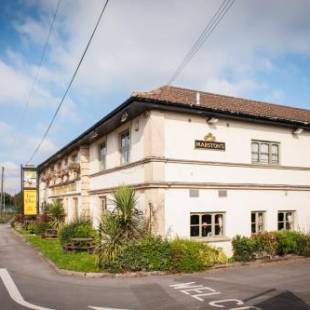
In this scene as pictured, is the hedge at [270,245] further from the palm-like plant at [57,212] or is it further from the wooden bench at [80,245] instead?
the palm-like plant at [57,212]

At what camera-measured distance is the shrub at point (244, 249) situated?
13.9 metres

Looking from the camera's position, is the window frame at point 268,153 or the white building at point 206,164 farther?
the window frame at point 268,153

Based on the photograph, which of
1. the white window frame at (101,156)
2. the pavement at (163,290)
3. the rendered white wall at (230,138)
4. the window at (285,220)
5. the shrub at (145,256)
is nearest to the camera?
the pavement at (163,290)

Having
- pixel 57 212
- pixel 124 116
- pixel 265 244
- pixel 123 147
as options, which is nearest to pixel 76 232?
pixel 123 147

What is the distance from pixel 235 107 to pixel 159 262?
8.63 metres

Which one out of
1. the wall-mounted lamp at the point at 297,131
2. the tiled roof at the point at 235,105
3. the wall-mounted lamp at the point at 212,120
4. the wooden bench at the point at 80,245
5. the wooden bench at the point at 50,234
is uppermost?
the tiled roof at the point at 235,105

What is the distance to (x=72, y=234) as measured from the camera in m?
17.5

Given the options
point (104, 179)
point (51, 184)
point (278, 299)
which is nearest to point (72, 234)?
point (104, 179)

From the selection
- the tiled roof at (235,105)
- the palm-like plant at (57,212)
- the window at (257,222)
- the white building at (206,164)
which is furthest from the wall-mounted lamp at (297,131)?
the palm-like plant at (57,212)

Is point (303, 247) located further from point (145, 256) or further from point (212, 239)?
point (145, 256)

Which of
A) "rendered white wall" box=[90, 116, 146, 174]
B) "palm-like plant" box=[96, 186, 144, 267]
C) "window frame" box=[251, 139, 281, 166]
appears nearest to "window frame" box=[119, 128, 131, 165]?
"rendered white wall" box=[90, 116, 146, 174]

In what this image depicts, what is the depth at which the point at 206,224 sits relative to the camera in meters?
14.4

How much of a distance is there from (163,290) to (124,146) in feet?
26.2

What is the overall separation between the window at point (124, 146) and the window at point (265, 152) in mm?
5439
